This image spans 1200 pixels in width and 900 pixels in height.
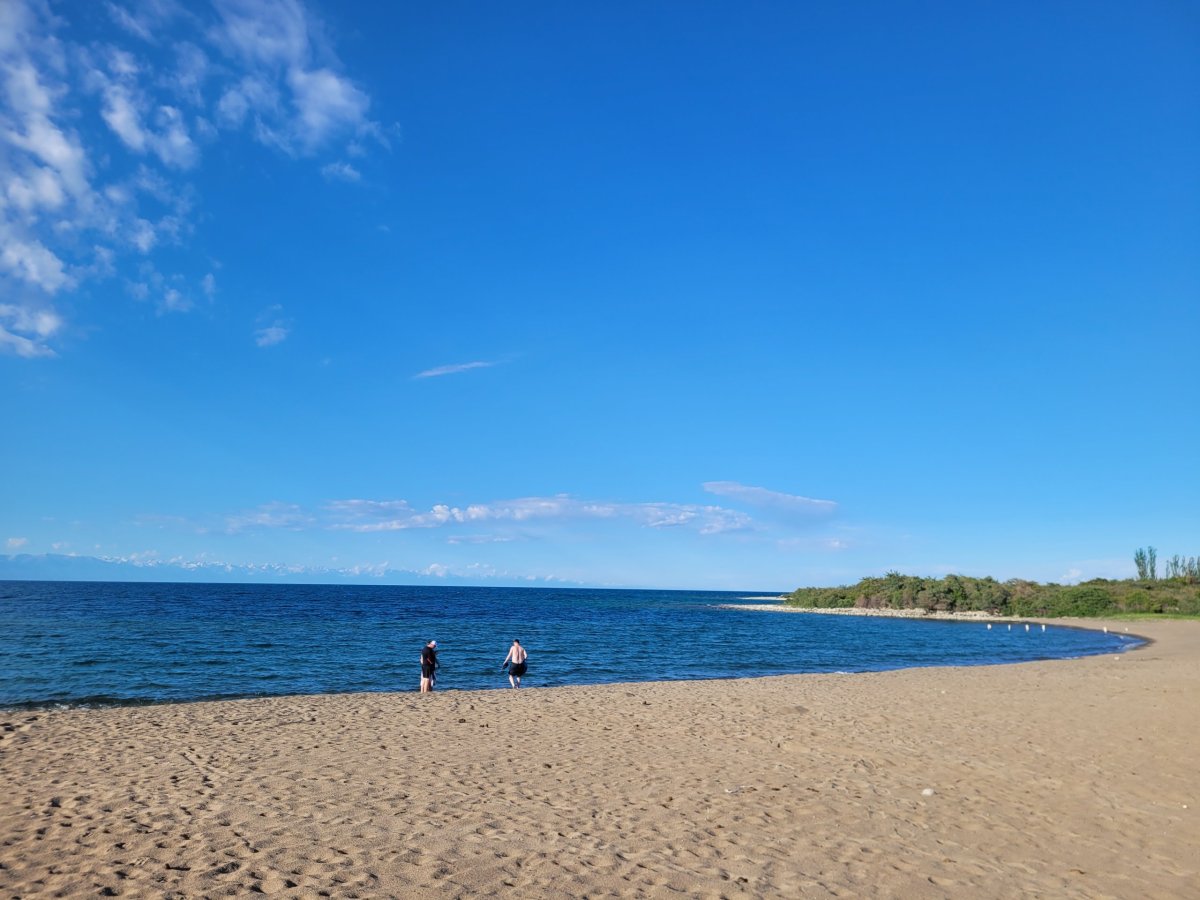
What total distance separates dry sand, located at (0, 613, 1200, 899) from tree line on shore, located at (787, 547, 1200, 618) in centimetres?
8460

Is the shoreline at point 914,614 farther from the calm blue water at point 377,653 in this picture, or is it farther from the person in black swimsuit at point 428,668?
the person in black swimsuit at point 428,668

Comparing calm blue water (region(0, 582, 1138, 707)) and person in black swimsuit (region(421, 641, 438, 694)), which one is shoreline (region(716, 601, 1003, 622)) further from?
person in black swimsuit (region(421, 641, 438, 694))

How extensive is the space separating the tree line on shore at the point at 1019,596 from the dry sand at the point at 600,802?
84.6 m

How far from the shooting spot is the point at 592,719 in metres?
17.3

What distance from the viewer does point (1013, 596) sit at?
337ft

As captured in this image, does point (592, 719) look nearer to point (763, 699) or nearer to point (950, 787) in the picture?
point (763, 699)

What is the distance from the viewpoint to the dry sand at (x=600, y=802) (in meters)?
7.54

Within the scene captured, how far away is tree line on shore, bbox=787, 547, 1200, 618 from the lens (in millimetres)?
86062

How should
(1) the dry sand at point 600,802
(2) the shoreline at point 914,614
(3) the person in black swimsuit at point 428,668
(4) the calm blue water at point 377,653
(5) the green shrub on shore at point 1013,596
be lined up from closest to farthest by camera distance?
(1) the dry sand at point 600,802
(3) the person in black swimsuit at point 428,668
(4) the calm blue water at point 377,653
(5) the green shrub on shore at point 1013,596
(2) the shoreline at point 914,614

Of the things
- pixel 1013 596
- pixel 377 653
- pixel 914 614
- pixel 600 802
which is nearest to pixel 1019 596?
pixel 1013 596

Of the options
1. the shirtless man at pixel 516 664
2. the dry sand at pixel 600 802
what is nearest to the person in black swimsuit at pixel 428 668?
the shirtless man at pixel 516 664

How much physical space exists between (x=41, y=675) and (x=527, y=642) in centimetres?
2522

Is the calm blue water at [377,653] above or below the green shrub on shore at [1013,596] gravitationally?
below

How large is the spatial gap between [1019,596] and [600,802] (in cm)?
11095
